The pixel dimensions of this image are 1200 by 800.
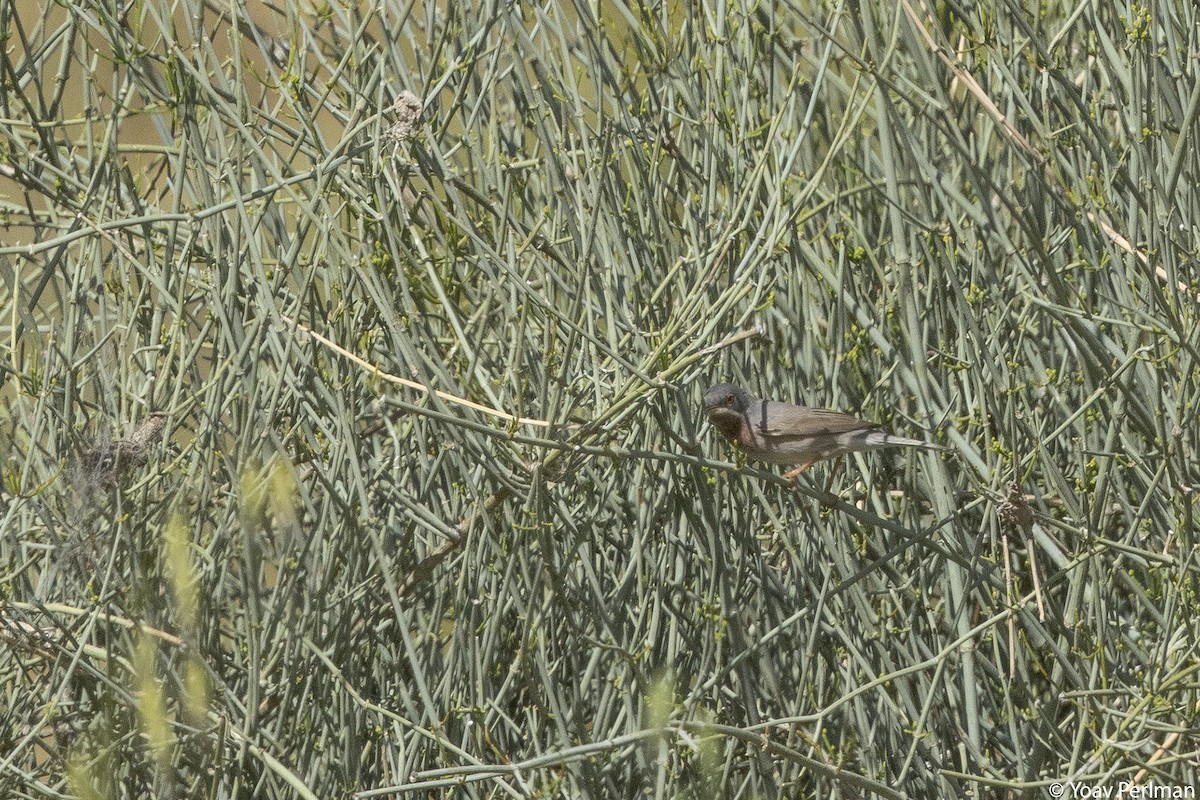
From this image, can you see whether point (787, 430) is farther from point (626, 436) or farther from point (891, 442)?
point (626, 436)

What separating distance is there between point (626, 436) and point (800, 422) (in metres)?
0.53

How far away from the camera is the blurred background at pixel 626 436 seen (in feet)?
9.42

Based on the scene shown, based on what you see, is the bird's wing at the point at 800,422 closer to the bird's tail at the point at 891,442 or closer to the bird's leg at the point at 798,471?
the bird's tail at the point at 891,442

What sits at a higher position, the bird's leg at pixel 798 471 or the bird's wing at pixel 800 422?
the bird's wing at pixel 800 422

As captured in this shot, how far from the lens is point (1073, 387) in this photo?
3684 millimetres

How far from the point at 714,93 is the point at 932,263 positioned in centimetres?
71

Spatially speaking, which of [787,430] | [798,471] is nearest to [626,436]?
[787,430]

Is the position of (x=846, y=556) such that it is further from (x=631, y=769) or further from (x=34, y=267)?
(x=34, y=267)

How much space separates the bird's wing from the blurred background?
63mm

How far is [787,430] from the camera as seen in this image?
351 cm

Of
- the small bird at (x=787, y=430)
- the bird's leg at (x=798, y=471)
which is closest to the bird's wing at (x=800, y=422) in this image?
the small bird at (x=787, y=430)

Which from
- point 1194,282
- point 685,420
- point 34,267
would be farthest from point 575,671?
point 34,267

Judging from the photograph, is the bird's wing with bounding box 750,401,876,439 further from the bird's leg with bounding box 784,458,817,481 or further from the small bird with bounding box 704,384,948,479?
the bird's leg with bounding box 784,458,817,481

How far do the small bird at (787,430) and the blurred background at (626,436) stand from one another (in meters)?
0.08
